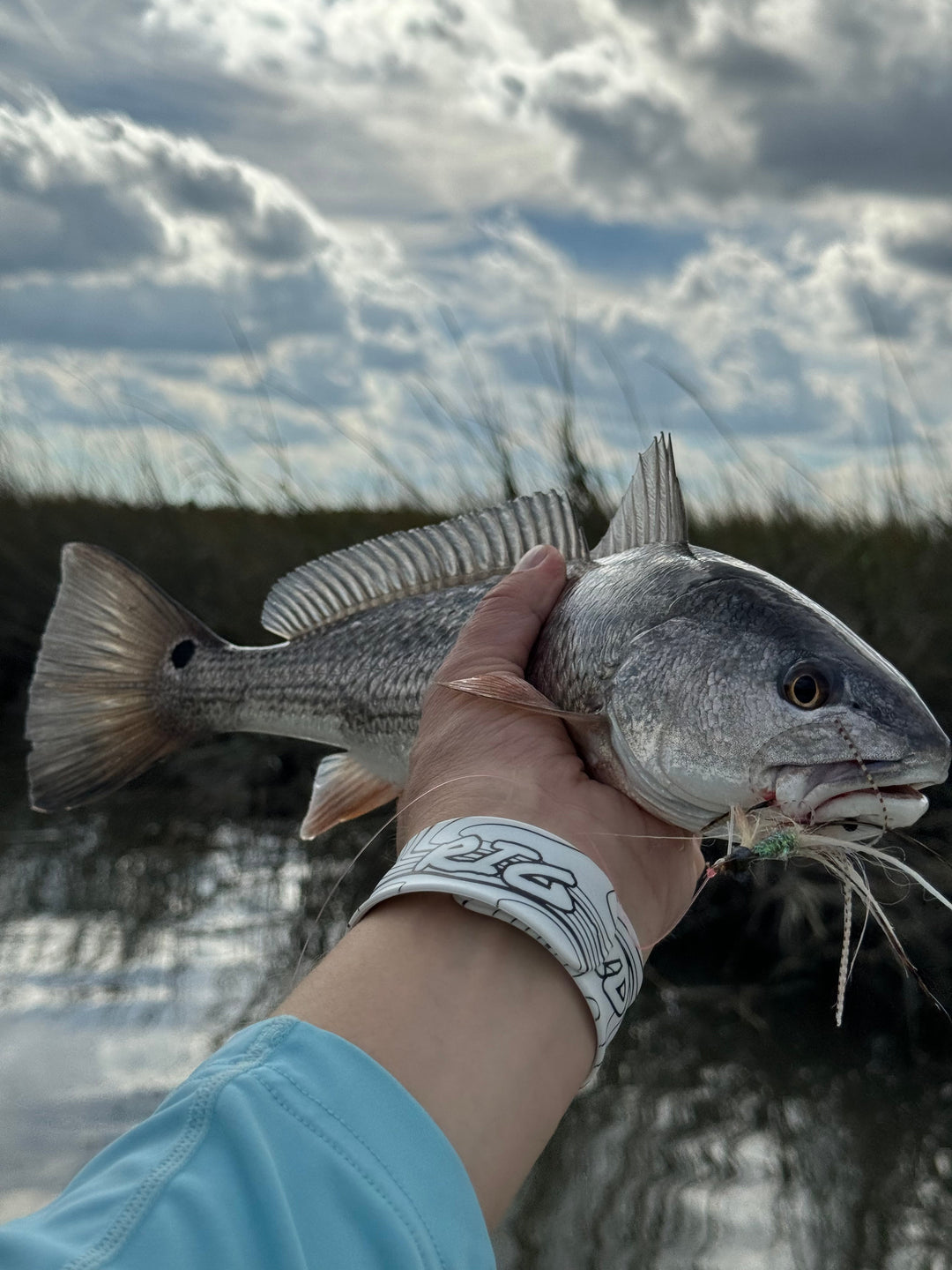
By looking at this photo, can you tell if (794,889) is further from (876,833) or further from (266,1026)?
(266,1026)

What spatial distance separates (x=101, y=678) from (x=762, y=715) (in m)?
1.86

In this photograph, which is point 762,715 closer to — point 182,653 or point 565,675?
point 565,675

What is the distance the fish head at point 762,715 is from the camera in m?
1.43

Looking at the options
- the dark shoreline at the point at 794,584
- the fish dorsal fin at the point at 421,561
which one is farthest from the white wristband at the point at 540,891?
the dark shoreline at the point at 794,584

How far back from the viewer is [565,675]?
71.3 inches

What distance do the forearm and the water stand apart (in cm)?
159

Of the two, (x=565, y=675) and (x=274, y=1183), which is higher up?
(x=565, y=675)

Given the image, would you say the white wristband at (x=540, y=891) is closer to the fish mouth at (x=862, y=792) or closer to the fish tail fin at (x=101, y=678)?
the fish mouth at (x=862, y=792)

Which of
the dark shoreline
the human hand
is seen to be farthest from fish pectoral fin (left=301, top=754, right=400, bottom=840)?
the dark shoreline

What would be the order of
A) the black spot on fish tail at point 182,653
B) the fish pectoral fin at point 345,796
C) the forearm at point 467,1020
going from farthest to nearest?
1. the black spot on fish tail at point 182,653
2. the fish pectoral fin at point 345,796
3. the forearm at point 467,1020

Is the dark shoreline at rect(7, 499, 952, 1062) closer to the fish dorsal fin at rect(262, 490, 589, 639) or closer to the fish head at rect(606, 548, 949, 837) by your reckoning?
the fish dorsal fin at rect(262, 490, 589, 639)

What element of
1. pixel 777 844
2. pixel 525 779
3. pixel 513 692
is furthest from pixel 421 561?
pixel 777 844

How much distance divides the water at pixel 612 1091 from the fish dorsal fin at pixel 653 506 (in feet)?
5.03

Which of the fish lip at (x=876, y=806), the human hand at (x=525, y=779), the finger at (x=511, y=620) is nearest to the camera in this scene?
the fish lip at (x=876, y=806)
